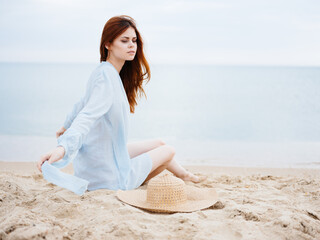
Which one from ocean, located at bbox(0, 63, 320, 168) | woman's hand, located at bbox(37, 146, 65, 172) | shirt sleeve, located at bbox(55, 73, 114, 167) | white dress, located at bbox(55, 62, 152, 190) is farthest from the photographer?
ocean, located at bbox(0, 63, 320, 168)

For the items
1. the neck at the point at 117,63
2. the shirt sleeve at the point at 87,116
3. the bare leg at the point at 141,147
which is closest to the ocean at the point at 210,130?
the bare leg at the point at 141,147

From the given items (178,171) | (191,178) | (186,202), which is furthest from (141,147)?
(186,202)

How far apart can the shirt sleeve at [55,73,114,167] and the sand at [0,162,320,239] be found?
0.38m

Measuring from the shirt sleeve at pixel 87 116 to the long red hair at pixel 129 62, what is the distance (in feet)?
1.09

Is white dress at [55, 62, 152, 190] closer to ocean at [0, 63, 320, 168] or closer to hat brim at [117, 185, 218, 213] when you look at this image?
hat brim at [117, 185, 218, 213]

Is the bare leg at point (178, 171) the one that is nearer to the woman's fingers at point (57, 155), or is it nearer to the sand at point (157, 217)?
the sand at point (157, 217)

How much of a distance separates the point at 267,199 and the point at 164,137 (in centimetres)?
638

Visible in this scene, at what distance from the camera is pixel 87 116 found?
2.54m

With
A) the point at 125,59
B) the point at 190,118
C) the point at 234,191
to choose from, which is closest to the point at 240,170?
the point at 234,191

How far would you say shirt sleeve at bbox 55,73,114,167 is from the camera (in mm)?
2271

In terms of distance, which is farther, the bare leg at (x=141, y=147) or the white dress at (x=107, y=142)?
the bare leg at (x=141, y=147)

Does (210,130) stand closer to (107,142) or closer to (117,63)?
(117,63)

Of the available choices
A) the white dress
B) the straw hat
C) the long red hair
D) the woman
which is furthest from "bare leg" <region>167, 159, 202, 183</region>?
the straw hat

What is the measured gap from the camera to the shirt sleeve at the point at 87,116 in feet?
7.45
